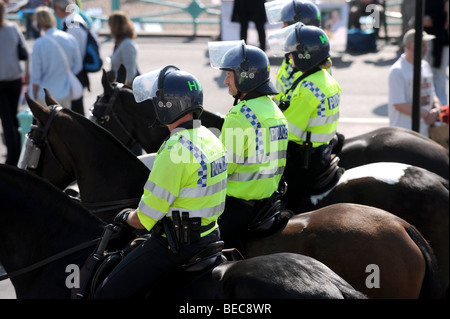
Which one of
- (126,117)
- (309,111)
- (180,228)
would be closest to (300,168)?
(309,111)

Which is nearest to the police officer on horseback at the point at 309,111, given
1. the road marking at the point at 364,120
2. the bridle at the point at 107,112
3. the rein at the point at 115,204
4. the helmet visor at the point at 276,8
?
the helmet visor at the point at 276,8

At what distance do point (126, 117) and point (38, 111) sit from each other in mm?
1571

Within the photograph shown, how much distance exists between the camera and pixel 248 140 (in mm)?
5402

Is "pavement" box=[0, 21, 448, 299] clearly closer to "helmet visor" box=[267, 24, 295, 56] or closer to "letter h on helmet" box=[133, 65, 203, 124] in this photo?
"helmet visor" box=[267, 24, 295, 56]

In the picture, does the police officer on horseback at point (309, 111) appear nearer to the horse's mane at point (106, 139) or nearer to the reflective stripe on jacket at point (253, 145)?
the reflective stripe on jacket at point (253, 145)

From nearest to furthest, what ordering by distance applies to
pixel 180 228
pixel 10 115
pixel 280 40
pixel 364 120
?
pixel 180 228 → pixel 280 40 → pixel 10 115 → pixel 364 120

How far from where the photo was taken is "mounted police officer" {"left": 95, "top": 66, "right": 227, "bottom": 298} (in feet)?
14.3

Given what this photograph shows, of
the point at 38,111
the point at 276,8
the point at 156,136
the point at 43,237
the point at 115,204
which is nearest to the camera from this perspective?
the point at 43,237

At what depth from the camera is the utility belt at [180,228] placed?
443cm

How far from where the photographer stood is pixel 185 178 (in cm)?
435

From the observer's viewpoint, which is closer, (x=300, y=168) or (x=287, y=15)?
(x=300, y=168)

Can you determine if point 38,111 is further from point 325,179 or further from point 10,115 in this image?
point 10,115

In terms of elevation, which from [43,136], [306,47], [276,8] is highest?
[276,8]

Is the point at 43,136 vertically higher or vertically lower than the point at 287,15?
lower
